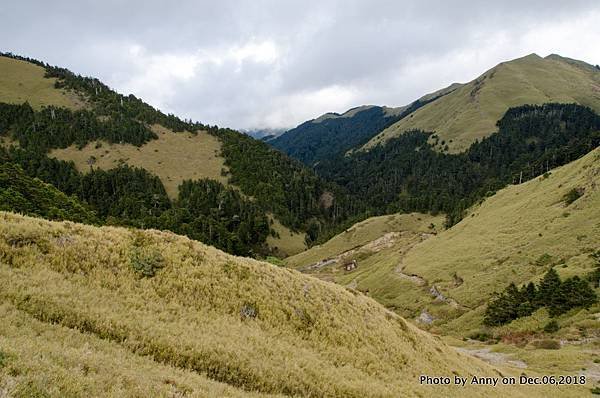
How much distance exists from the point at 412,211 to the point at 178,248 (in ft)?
601

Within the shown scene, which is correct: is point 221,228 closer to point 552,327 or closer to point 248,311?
point 552,327

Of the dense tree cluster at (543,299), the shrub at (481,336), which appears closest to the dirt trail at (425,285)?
the dense tree cluster at (543,299)

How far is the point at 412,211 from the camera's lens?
627 ft

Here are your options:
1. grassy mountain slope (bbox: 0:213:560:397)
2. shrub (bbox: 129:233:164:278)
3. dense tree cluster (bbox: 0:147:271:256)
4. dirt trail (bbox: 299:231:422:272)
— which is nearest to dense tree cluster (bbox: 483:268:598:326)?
grassy mountain slope (bbox: 0:213:560:397)

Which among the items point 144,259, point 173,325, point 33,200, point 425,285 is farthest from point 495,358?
point 33,200

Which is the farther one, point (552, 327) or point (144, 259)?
point (552, 327)

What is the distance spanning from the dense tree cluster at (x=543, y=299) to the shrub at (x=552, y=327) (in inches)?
78.4

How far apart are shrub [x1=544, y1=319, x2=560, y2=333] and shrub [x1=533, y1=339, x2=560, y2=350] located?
3.08 meters

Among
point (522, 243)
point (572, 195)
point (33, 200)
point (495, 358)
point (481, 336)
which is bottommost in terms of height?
point (481, 336)

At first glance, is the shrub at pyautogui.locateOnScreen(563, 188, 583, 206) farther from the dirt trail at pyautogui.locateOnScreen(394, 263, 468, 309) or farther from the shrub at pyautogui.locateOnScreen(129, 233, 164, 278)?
the shrub at pyautogui.locateOnScreen(129, 233, 164, 278)

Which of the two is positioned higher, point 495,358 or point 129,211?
point 129,211

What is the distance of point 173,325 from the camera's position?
1498 cm

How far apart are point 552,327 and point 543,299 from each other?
5232mm

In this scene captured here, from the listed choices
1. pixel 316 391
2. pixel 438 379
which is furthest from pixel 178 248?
pixel 438 379
